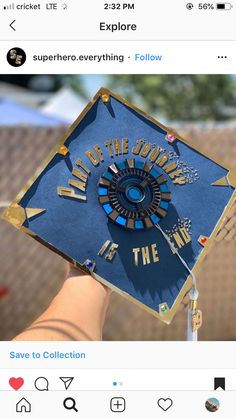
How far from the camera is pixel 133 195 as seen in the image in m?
1.61

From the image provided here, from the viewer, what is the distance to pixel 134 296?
63.6 inches

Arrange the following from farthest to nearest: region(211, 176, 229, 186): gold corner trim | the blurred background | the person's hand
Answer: the blurred background → region(211, 176, 229, 186): gold corner trim → the person's hand

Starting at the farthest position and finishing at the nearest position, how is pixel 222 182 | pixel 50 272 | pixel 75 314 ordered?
pixel 50 272 → pixel 222 182 → pixel 75 314

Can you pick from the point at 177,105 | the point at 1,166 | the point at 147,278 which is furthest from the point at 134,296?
the point at 177,105
